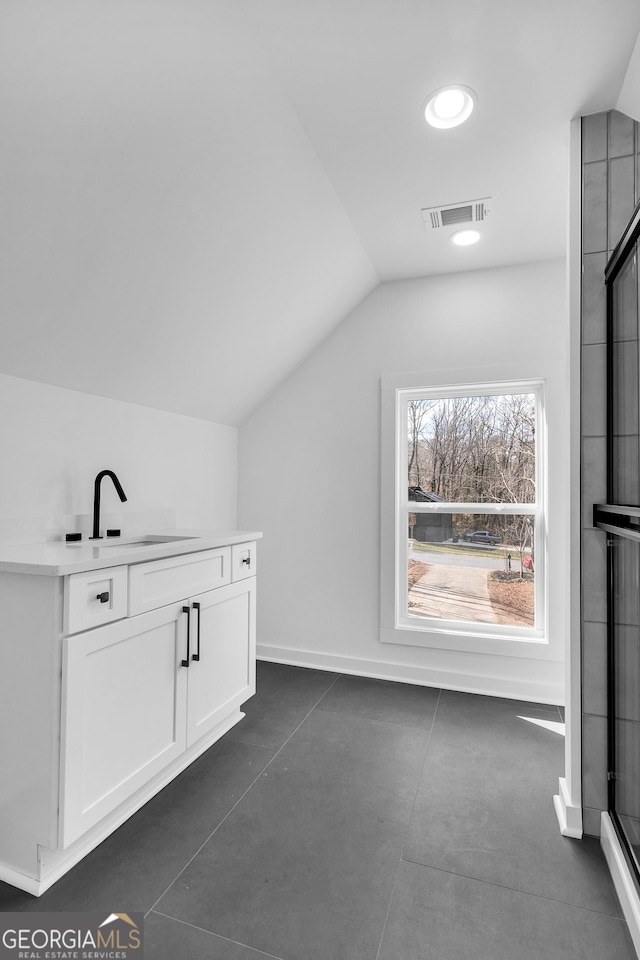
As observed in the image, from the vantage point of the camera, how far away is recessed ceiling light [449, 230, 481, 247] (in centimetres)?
262

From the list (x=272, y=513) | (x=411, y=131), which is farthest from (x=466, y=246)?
(x=272, y=513)

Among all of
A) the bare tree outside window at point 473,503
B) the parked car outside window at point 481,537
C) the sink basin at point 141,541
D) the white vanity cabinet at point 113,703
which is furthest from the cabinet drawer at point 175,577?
the parked car outside window at point 481,537

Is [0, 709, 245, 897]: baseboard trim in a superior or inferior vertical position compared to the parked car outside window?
inferior

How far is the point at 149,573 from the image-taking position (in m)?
1.82

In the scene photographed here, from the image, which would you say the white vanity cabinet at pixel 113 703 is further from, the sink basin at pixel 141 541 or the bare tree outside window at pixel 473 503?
the bare tree outside window at pixel 473 503

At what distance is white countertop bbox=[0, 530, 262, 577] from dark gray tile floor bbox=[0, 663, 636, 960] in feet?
2.96

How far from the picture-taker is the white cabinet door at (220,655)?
6.73 ft

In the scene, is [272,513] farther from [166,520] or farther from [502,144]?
[502,144]

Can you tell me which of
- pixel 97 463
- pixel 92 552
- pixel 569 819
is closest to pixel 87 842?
pixel 92 552

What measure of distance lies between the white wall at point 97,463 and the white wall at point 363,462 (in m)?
0.44

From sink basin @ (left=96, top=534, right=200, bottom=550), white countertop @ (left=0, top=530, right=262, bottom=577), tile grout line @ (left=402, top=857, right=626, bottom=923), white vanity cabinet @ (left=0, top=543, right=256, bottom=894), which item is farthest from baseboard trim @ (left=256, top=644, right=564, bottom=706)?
tile grout line @ (left=402, top=857, right=626, bottom=923)

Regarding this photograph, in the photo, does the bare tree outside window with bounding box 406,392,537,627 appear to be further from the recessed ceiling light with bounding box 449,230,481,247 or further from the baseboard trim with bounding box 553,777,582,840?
the baseboard trim with bounding box 553,777,582,840

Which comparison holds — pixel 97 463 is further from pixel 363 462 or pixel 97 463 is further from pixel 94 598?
pixel 363 462

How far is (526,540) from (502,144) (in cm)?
198
